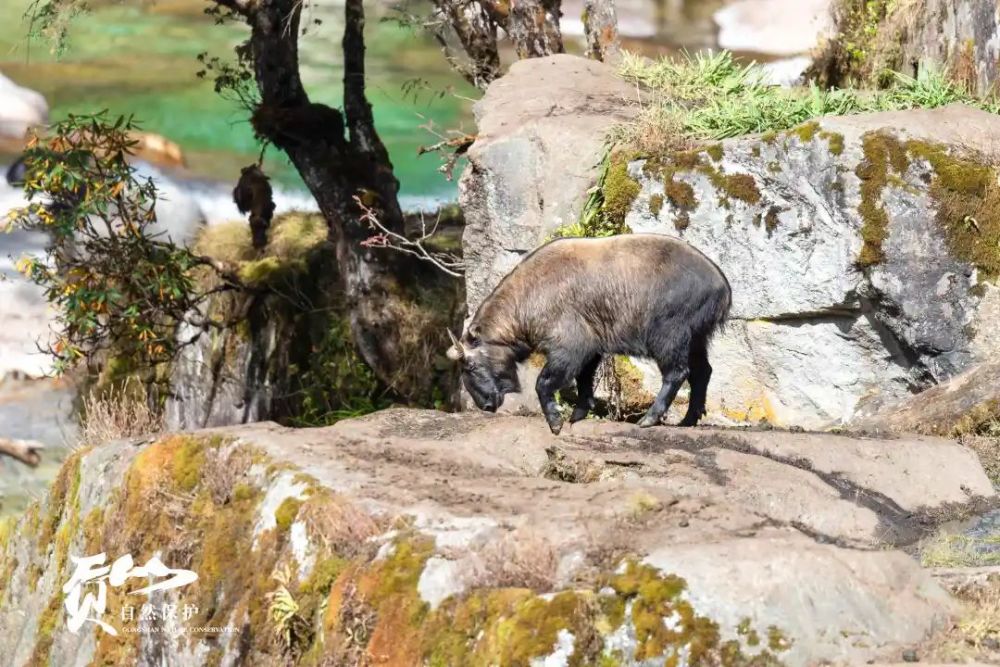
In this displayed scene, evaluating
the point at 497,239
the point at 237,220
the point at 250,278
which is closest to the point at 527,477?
the point at 497,239

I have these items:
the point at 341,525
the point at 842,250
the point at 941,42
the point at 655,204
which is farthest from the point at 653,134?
Answer: the point at 341,525

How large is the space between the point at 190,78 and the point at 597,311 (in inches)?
647

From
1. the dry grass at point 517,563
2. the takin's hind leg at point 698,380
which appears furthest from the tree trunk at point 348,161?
the dry grass at point 517,563

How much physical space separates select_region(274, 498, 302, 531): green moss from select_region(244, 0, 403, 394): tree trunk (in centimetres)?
829

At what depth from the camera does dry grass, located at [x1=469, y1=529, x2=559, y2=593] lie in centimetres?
445

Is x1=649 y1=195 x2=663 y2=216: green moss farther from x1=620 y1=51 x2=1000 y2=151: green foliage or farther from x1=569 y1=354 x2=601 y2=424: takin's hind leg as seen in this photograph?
x1=569 y1=354 x2=601 y2=424: takin's hind leg

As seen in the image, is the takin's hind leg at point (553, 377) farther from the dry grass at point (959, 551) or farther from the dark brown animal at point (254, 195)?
the dark brown animal at point (254, 195)

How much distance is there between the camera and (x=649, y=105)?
10523 mm

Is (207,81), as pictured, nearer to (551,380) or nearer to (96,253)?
(96,253)

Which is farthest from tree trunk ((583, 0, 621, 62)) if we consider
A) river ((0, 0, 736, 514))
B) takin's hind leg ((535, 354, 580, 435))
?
river ((0, 0, 736, 514))

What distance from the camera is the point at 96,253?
1205 centimetres

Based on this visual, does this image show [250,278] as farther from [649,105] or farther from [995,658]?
[995,658]

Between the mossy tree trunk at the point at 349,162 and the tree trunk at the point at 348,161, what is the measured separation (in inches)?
0.4

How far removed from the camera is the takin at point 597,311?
7605 mm
